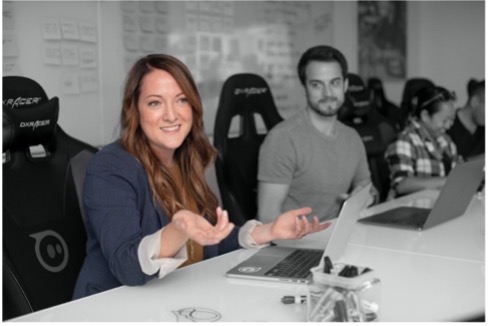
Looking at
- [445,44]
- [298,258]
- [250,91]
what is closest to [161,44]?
[250,91]

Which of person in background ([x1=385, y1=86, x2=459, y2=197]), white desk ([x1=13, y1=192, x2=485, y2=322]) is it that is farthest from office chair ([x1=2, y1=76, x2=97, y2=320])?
person in background ([x1=385, y1=86, x2=459, y2=197])

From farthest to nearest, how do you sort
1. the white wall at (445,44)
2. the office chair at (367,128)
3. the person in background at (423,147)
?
the white wall at (445,44)
the office chair at (367,128)
the person in background at (423,147)

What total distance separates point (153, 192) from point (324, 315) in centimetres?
68

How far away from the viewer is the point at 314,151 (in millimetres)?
2973

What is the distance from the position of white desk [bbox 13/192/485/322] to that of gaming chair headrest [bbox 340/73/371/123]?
1809mm

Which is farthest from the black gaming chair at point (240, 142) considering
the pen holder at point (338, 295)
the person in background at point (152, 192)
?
the pen holder at point (338, 295)

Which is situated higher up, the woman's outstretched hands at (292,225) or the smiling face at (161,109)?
the smiling face at (161,109)

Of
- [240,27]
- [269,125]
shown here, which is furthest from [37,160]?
[240,27]

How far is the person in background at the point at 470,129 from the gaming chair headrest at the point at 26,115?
2765 millimetres

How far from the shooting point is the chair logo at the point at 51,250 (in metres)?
1.99

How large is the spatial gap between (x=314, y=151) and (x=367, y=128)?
3.61 feet

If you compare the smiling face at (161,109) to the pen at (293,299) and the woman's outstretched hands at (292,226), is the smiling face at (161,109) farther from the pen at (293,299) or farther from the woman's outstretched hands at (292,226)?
the pen at (293,299)

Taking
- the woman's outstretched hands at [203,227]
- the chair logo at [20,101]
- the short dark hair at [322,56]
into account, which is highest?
the short dark hair at [322,56]

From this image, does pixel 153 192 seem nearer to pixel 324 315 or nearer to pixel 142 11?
pixel 324 315
